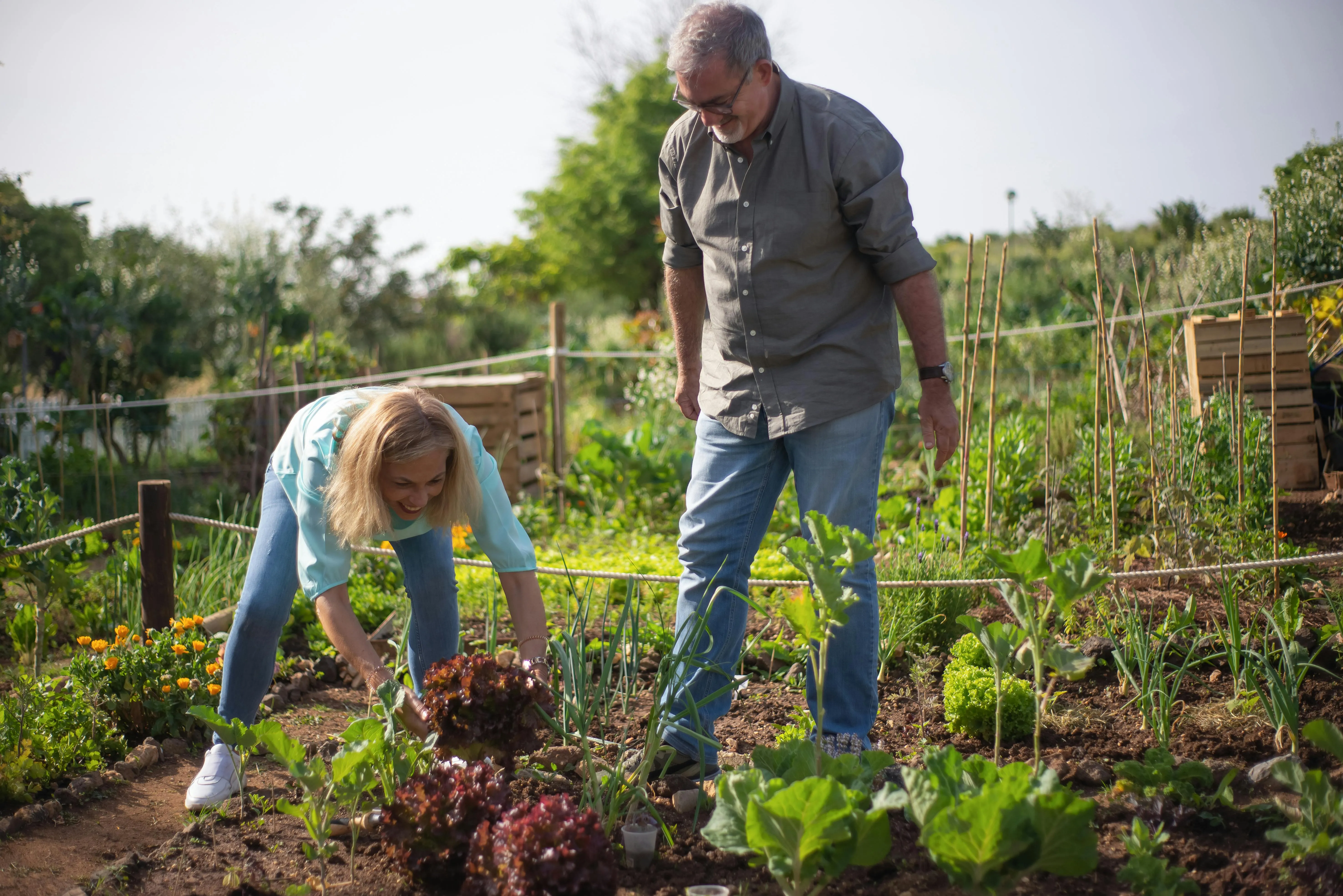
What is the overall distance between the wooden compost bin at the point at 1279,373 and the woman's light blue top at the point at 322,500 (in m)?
3.44

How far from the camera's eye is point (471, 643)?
3223 millimetres

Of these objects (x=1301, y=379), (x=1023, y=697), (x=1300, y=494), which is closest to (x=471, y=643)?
(x=1023, y=697)

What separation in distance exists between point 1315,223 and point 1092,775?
15.9ft

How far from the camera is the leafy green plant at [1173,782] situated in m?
1.81

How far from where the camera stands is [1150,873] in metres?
1.48

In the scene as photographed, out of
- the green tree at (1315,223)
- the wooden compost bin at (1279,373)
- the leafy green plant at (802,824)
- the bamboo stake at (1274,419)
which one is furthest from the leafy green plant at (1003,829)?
the green tree at (1315,223)

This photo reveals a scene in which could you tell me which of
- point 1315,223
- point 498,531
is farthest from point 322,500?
point 1315,223

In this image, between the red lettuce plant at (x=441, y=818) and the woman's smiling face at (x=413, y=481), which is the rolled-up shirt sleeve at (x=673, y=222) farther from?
the red lettuce plant at (x=441, y=818)

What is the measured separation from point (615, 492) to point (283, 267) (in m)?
8.84

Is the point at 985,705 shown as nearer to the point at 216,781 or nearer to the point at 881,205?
the point at 881,205

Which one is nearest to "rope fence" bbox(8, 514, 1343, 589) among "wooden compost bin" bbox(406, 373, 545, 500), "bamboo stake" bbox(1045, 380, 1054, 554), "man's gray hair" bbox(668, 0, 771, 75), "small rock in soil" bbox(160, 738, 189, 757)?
"bamboo stake" bbox(1045, 380, 1054, 554)

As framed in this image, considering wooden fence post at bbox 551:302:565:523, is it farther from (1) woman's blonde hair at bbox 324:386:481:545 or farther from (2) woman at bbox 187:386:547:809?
(1) woman's blonde hair at bbox 324:386:481:545

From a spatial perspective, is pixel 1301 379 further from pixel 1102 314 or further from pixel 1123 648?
pixel 1123 648

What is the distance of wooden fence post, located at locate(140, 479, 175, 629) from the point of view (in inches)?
119
